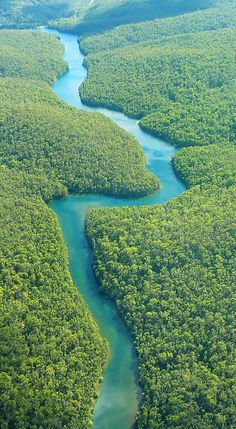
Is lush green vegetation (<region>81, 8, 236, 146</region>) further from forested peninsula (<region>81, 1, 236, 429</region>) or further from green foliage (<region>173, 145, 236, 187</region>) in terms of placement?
green foliage (<region>173, 145, 236, 187</region>)

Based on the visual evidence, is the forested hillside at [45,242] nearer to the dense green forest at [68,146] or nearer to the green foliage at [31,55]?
the dense green forest at [68,146]

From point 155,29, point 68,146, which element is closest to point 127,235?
point 68,146

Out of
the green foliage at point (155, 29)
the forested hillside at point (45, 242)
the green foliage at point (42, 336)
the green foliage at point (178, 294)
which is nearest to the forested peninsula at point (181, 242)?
the green foliage at point (178, 294)

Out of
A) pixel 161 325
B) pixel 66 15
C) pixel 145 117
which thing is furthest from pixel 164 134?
pixel 66 15

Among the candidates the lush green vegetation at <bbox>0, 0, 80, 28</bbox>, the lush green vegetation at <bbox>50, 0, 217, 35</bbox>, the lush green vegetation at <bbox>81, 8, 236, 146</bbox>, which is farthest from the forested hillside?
the lush green vegetation at <bbox>0, 0, 80, 28</bbox>

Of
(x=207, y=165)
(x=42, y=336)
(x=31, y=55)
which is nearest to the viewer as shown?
(x=42, y=336)

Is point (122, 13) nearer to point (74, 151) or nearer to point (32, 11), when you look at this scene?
point (32, 11)
